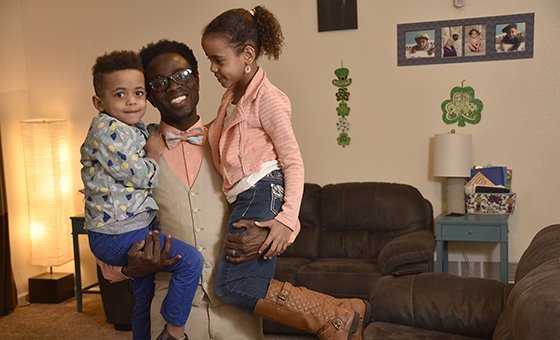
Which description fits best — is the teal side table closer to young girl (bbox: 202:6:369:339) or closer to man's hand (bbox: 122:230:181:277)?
young girl (bbox: 202:6:369:339)

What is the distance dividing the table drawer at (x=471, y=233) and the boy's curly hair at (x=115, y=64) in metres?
2.84

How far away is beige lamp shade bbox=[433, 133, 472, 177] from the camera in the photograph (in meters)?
4.33

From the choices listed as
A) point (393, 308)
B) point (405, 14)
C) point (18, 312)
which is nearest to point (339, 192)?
point (405, 14)

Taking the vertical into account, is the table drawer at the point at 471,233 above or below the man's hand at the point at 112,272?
below

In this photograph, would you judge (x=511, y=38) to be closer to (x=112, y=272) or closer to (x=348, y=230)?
(x=348, y=230)

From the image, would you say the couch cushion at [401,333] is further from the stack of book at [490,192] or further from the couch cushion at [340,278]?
the stack of book at [490,192]

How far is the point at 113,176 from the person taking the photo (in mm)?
1807

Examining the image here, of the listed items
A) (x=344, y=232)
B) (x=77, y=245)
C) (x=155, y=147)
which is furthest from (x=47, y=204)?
(x=155, y=147)

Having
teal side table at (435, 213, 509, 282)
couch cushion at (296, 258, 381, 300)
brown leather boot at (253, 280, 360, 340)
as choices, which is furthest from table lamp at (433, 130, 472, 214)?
brown leather boot at (253, 280, 360, 340)

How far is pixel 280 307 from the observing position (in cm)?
183

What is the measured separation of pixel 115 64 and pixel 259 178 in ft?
1.68

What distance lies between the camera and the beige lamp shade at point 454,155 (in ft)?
14.2

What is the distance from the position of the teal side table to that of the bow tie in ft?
8.66

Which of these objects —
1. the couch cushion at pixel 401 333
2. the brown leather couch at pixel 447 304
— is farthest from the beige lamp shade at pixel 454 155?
the couch cushion at pixel 401 333
